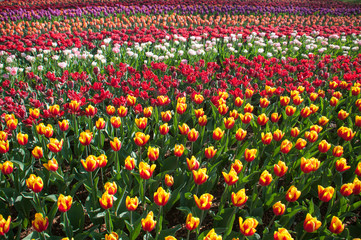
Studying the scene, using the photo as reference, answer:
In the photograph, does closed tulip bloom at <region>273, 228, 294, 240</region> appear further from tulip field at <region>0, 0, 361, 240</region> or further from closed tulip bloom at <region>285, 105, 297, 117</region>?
closed tulip bloom at <region>285, 105, 297, 117</region>

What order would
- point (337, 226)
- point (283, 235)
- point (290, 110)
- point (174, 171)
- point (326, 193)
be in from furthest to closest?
point (290, 110) < point (174, 171) < point (326, 193) < point (337, 226) < point (283, 235)

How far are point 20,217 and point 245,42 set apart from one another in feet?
21.9

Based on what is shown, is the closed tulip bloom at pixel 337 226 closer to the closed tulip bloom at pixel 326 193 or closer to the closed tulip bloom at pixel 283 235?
the closed tulip bloom at pixel 326 193

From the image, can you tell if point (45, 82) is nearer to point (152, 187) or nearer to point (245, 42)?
point (152, 187)

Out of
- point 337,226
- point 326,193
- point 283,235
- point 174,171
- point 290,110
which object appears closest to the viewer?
point 283,235

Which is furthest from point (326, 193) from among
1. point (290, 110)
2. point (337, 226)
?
point (290, 110)

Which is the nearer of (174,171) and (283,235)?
(283,235)

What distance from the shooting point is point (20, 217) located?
232 cm

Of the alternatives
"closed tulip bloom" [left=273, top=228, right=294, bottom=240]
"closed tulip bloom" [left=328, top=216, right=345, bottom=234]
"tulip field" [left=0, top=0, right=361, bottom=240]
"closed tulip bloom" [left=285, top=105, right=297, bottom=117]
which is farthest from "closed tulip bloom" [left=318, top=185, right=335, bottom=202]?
"closed tulip bloom" [left=285, top=105, right=297, bottom=117]

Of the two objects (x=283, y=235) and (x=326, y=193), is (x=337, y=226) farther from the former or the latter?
(x=283, y=235)

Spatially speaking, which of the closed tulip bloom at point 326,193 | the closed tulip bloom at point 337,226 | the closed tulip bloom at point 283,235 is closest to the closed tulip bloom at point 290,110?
the closed tulip bloom at point 326,193

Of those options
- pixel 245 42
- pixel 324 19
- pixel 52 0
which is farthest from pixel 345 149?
pixel 52 0

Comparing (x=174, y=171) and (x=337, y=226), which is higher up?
(x=337, y=226)

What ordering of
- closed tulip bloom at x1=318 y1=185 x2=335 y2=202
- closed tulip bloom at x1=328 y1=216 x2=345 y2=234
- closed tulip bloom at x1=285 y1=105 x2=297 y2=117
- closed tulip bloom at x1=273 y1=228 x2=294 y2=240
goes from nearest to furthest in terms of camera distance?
closed tulip bloom at x1=273 y1=228 x2=294 y2=240, closed tulip bloom at x1=328 y1=216 x2=345 y2=234, closed tulip bloom at x1=318 y1=185 x2=335 y2=202, closed tulip bloom at x1=285 y1=105 x2=297 y2=117
